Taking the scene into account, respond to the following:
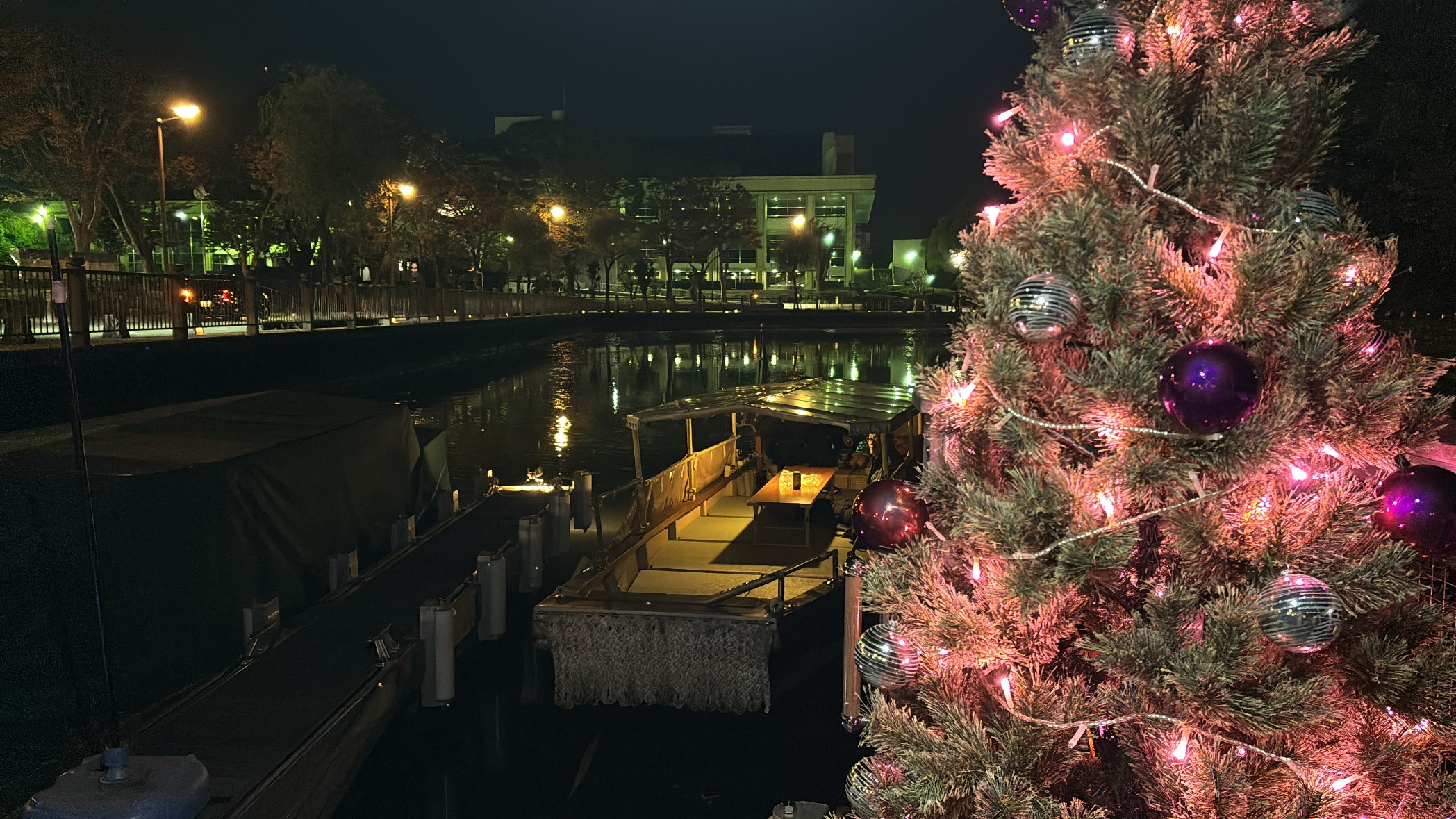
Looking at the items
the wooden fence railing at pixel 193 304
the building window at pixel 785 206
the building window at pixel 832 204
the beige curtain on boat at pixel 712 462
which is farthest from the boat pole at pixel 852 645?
the building window at pixel 832 204

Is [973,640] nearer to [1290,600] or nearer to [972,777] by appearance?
[972,777]

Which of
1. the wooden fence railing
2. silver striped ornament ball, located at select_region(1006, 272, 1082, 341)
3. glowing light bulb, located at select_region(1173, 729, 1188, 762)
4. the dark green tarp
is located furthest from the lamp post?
glowing light bulb, located at select_region(1173, 729, 1188, 762)

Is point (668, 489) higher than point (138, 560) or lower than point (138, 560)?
lower

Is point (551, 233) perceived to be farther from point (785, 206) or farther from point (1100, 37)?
point (1100, 37)

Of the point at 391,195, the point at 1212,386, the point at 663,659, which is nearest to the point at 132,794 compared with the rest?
the point at 663,659

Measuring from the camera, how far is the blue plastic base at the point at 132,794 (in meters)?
5.63

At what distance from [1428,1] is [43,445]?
53.3 feet

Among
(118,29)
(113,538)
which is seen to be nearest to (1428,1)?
(113,538)

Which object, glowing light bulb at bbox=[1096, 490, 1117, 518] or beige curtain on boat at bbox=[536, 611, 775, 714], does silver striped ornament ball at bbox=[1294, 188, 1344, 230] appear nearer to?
glowing light bulb at bbox=[1096, 490, 1117, 518]

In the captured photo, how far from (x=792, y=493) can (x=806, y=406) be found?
1.47 m

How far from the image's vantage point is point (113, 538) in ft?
→ 27.0

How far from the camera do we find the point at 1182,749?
343 centimetres

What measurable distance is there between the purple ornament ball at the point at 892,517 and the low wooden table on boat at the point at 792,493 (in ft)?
24.9

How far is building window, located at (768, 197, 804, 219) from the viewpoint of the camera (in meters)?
118
